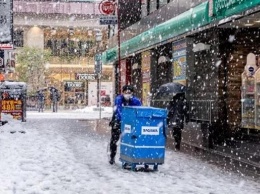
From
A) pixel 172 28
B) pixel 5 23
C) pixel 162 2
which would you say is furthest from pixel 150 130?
pixel 162 2

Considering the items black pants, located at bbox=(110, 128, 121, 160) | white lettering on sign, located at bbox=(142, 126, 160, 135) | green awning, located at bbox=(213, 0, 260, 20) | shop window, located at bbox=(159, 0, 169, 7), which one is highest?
shop window, located at bbox=(159, 0, 169, 7)

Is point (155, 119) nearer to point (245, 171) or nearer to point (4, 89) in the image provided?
point (245, 171)

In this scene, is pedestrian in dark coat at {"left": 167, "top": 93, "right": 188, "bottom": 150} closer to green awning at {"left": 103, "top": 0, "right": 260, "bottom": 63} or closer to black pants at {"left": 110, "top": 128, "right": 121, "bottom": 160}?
green awning at {"left": 103, "top": 0, "right": 260, "bottom": 63}

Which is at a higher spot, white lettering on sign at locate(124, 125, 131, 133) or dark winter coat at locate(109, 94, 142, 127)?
dark winter coat at locate(109, 94, 142, 127)

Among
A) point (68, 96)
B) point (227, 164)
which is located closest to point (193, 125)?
point (227, 164)

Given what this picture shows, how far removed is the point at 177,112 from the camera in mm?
17250

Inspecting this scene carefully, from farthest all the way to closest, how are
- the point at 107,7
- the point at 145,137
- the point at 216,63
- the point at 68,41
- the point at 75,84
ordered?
1. the point at 68,41
2. the point at 75,84
3. the point at 107,7
4. the point at 216,63
5. the point at 145,137

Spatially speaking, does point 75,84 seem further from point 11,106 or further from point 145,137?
point 145,137

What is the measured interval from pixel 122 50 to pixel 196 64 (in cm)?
1005

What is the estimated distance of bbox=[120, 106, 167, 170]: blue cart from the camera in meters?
12.0

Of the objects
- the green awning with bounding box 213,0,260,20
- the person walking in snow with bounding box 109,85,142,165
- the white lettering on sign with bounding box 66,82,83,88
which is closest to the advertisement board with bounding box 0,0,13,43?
the green awning with bounding box 213,0,260,20

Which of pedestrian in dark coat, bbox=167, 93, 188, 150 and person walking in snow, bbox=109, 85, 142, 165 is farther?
pedestrian in dark coat, bbox=167, 93, 188, 150

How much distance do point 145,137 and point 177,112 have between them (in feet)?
17.4

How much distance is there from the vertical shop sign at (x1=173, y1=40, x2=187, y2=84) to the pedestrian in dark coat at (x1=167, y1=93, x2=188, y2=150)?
216 inches
